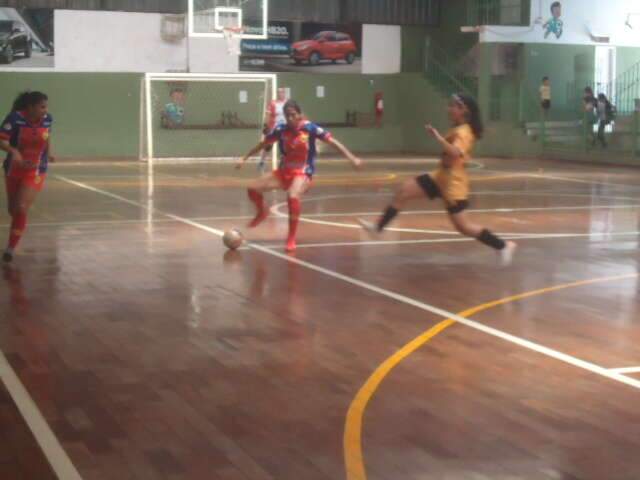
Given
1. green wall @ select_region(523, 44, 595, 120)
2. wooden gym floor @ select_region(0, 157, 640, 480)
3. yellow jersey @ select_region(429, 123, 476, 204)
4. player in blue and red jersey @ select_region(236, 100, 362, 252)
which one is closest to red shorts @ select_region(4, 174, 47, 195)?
wooden gym floor @ select_region(0, 157, 640, 480)

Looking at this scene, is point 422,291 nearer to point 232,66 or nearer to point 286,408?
point 286,408

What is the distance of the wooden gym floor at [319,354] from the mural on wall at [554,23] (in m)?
20.7

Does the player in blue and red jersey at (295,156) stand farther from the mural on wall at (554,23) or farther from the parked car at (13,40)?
the mural on wall at (554,23)

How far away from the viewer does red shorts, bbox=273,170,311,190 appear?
12758 mm

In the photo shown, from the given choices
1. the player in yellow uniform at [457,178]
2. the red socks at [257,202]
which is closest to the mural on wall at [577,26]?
the red socks at [257,202]

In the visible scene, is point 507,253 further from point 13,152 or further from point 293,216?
point 13,152

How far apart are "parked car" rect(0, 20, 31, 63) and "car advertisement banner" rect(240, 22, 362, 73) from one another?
22.7 ft

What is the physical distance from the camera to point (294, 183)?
12.7 m

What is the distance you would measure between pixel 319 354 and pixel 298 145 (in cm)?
545

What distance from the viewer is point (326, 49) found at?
37281 millimetres

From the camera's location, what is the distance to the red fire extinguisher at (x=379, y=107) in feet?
125

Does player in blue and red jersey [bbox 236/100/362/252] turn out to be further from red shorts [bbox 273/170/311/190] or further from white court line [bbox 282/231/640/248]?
white court line [bbox 282/231/640/248]

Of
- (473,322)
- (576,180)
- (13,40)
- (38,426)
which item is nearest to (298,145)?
(473,322)

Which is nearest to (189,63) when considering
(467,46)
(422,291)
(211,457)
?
(467,46)
